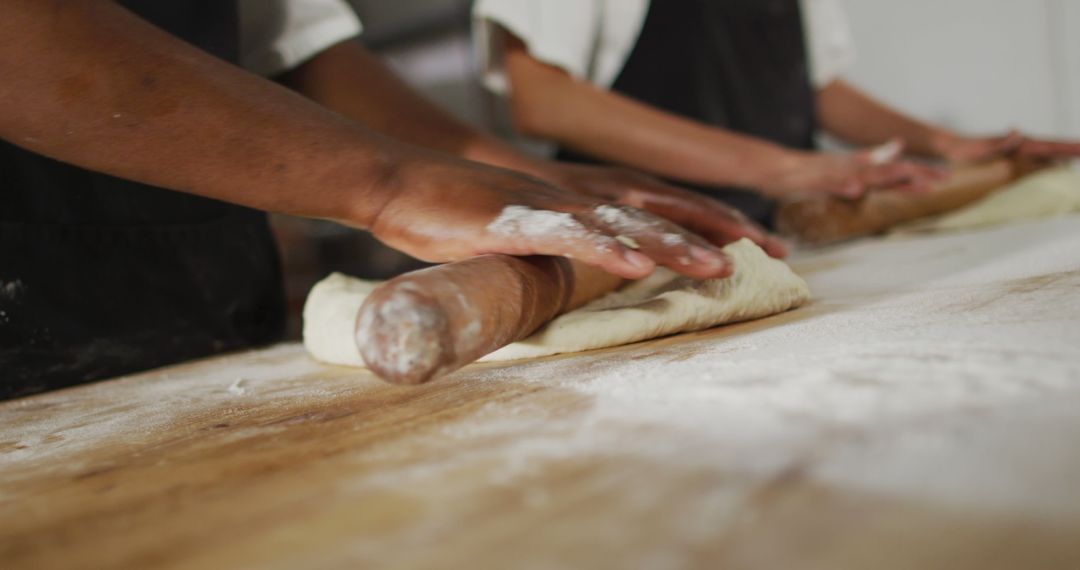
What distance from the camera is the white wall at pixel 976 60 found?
245 centimetres

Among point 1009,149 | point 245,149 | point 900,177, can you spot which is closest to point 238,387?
point 245,149

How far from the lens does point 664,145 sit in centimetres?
170

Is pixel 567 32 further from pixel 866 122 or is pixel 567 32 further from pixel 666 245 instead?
pixel 866 122

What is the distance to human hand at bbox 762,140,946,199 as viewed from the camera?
175 cm

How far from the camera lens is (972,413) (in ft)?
1.22

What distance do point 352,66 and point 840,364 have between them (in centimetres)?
110

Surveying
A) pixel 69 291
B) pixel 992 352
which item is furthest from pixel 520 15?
pixel 992 352

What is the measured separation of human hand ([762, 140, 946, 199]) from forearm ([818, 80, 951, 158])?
742mm

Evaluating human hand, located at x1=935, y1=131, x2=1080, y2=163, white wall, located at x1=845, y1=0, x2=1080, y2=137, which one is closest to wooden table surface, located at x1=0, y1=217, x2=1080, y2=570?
human hand, located at x1=935, y1=131, x2=1080, y2=163

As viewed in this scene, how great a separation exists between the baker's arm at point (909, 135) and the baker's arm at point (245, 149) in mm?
1861

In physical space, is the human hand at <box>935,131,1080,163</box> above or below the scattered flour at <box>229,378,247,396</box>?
above

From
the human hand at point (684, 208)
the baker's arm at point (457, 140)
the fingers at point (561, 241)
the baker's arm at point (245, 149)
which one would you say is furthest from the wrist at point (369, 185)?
the baker's arm at point (457, 140)

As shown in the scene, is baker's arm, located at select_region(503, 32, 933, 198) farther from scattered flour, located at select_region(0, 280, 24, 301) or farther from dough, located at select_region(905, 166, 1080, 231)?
scattered flour, located at select_region(0, 280, 24, 301)

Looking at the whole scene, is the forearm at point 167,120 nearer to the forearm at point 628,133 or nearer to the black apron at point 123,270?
the black apron at point 123,270
